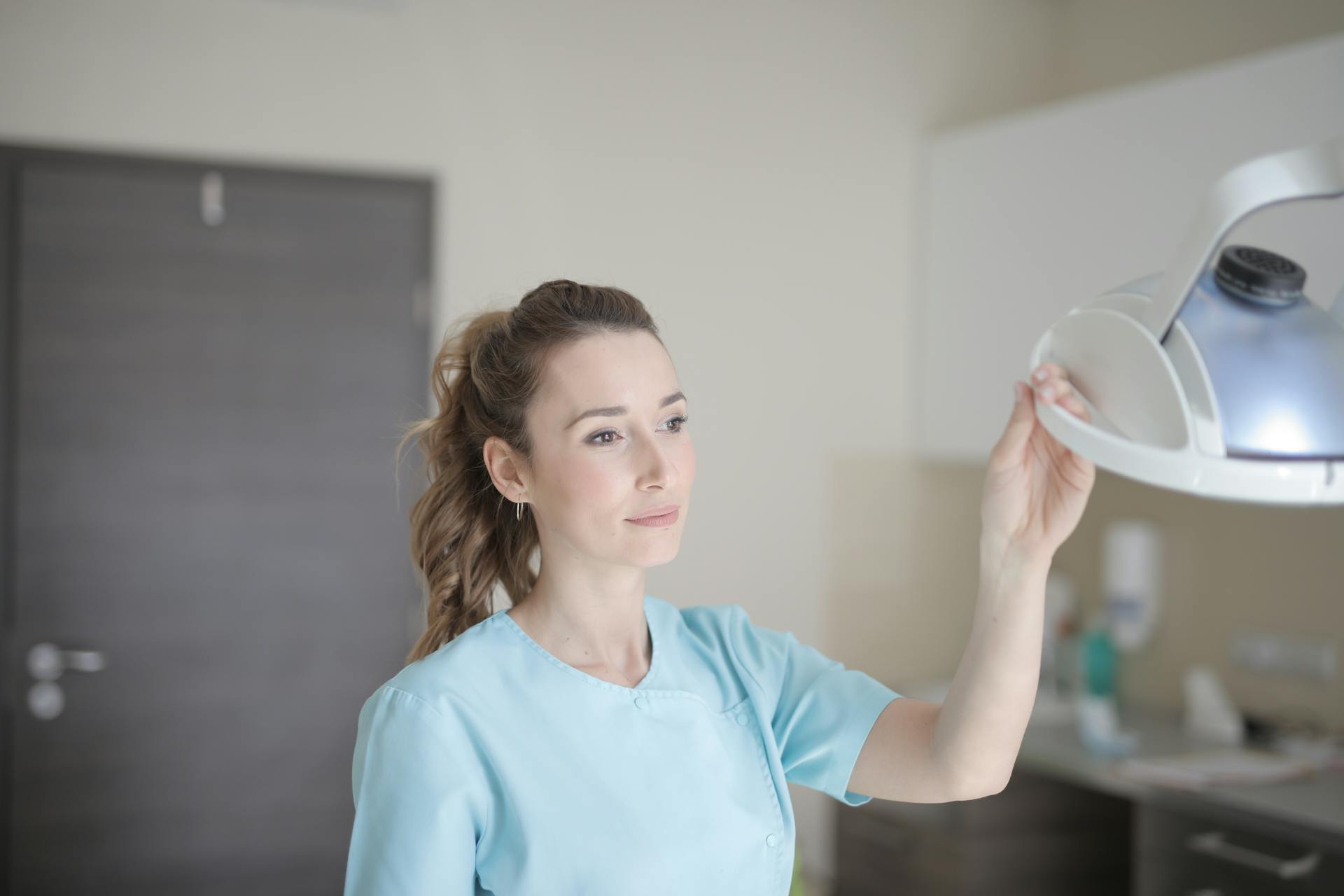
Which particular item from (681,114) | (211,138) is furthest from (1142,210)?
(211,138)

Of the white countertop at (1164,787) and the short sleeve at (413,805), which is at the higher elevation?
the short sleeve at (413,805)

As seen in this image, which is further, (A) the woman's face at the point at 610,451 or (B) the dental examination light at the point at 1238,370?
(A) the woman's face at the point at 610,451

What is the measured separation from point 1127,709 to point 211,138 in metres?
2.80

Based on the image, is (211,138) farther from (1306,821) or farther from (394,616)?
(1306,821)

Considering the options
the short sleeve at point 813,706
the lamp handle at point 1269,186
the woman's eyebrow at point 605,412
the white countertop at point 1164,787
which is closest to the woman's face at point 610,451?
the woman's eyebrow at point 605,412

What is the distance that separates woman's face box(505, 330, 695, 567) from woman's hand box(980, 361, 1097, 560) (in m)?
0.33

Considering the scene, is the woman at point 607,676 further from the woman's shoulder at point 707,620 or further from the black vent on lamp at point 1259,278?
the black vent on lamp at point 1259,278

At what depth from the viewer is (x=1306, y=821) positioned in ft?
7.21

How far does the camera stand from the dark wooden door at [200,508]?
2.68 meters

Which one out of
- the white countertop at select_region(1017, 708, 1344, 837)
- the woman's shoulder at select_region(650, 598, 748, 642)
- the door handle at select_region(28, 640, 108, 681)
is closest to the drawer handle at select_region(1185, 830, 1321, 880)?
the white countertop at select_region(1017, 708, 1344, 837)

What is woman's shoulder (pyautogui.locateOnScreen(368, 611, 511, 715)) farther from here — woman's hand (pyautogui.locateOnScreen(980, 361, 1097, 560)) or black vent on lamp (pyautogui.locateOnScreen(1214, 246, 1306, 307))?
black vent on lamp (pyautogui.locateOnScreen(1214, 246, 1306, 307))

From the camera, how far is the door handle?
268cm

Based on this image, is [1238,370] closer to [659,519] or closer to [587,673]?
[659,519]

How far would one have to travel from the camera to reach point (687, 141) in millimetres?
3221
